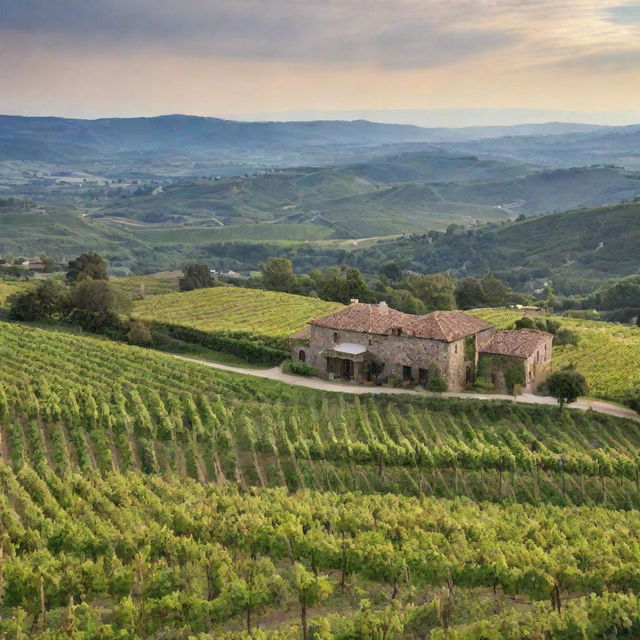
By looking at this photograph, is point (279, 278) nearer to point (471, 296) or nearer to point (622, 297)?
point (471, 296)

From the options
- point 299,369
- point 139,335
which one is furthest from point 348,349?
point 139,335

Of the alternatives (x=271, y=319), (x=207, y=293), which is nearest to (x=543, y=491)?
(x=271, y=319)

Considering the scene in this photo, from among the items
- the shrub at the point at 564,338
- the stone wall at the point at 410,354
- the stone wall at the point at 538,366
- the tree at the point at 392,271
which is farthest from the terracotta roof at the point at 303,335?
the tree at the point at 392,271

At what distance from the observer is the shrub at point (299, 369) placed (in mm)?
48688

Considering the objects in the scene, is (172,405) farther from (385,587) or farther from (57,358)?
(385,587)

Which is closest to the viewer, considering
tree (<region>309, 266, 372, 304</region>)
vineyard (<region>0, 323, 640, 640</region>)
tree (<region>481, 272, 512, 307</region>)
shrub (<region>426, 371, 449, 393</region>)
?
vineyard (<region>0, 323, 640, 640</region>)

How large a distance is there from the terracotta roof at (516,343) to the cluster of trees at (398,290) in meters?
25.0

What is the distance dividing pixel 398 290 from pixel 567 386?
1630 inches

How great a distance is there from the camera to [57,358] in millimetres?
46562

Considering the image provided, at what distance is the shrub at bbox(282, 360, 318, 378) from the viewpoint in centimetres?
4869

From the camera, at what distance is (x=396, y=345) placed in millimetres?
46750

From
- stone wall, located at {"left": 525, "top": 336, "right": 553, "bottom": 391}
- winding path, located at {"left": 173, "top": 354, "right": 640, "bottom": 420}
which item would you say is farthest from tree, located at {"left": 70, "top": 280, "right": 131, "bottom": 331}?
stone wall, located at {"left": 525, "top": 336, "right": 553, "bottom": 391}

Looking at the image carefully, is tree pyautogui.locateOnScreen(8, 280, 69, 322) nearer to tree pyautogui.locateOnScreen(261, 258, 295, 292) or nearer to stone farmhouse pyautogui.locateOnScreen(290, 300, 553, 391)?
stone farmhouse pyautogui.locateOnScreen(290, 300, 553, 391)

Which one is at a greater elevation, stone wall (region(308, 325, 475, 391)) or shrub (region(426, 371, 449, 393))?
stone wall (region(308, 325, 475, 391))
